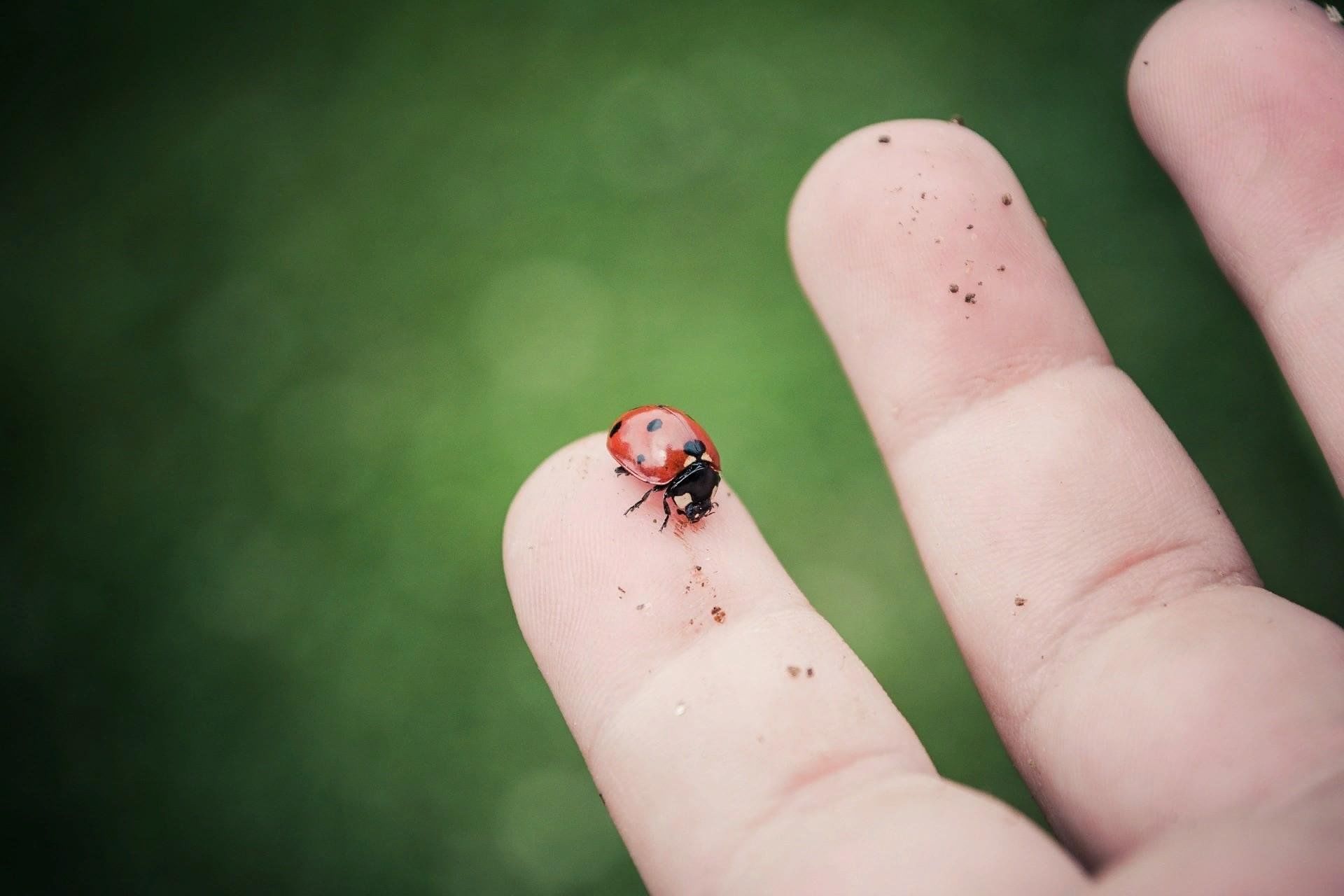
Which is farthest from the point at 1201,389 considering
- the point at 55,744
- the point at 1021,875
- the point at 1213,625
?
the point at 55,744

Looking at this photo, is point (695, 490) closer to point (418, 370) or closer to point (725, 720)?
point (725, 720)

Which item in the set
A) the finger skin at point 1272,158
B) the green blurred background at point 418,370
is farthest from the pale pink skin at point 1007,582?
the green blurred background at point 418,370

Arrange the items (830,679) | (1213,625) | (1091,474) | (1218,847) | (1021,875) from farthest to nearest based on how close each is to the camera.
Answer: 1. (1091,474)
2. (830,679)
3. (1213,625)
4. (1021,875)
5. (1218,847)

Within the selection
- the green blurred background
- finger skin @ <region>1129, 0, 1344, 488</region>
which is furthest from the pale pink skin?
the green blurred background

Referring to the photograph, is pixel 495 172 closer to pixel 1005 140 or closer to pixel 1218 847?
pixel 1005 140

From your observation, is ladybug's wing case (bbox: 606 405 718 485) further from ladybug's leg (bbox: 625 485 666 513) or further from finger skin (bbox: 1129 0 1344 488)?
A: finger skin (bbox: 1129 0 1344 488)
